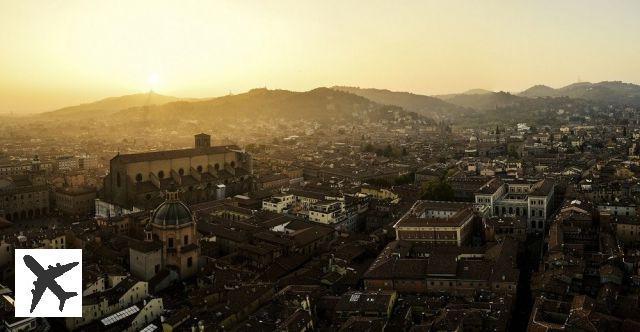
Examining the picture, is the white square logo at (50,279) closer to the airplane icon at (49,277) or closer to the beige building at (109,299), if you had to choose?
the airplane icon at (49,277)

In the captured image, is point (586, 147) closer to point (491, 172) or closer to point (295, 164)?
point (491, 172)

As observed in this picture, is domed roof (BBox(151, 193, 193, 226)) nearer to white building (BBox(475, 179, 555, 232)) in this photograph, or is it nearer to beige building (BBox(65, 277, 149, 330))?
beige building (BBox(65, 277, 149, 330))

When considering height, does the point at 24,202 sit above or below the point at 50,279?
below

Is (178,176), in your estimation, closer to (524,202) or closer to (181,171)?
(181,171)

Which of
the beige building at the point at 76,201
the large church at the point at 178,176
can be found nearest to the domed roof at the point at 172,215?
the large church at the point at 178,176

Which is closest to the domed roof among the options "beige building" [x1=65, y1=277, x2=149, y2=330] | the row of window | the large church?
"beige building" [x1=65, y1=277, x2=149, y2=330]

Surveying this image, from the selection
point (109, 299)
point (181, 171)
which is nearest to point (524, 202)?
point (109, 299)
